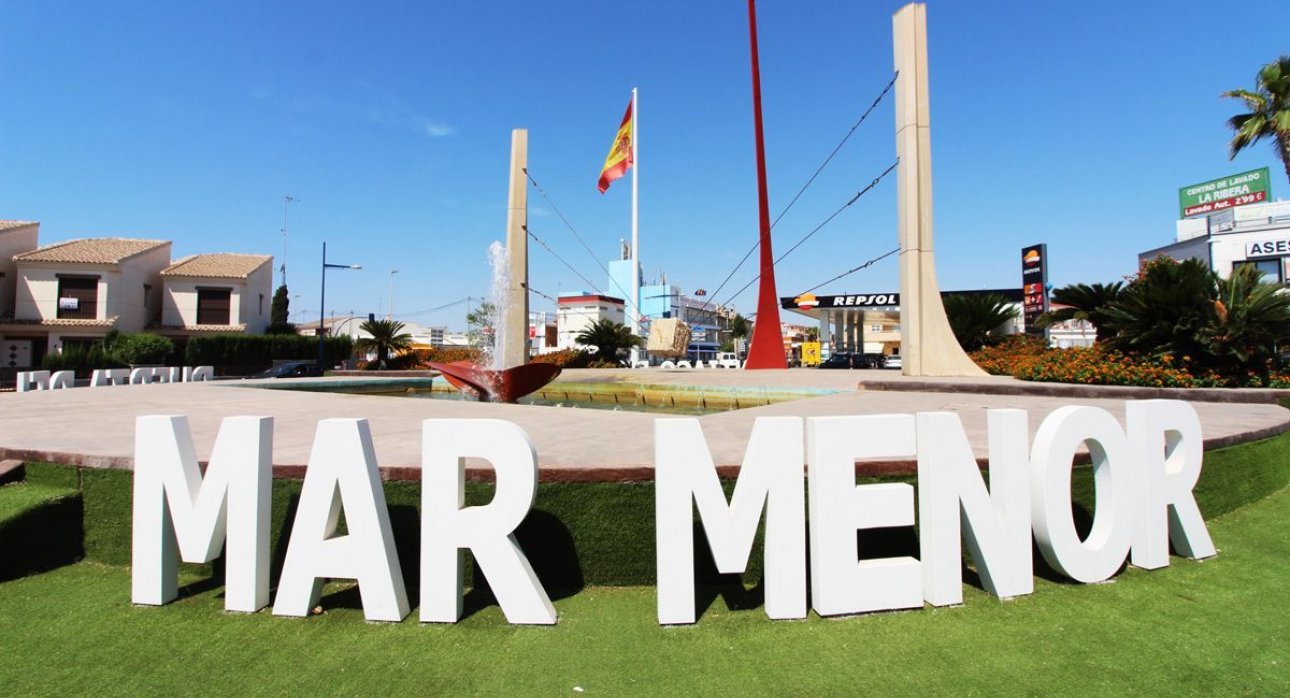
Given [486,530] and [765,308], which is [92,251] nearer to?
[765,308]

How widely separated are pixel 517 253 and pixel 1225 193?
50.9 m

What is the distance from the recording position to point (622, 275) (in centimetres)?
8800

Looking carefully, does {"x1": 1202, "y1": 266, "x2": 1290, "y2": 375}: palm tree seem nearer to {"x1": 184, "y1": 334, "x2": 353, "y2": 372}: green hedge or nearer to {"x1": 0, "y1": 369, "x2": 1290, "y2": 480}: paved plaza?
{"x1": 0, "y1": 369, "x2": 1290, "y2": 480}: paved plaza

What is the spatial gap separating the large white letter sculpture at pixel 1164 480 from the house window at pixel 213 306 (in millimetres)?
44085

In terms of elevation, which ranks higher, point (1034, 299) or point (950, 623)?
point (1034, 299)

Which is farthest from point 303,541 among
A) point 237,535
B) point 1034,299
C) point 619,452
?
point 1034,299

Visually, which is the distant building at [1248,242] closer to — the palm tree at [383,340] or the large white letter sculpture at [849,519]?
the large white letter sculpture at [849,519]

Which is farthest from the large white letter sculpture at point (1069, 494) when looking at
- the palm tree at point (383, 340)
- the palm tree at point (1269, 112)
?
the palm tree at point (383, 340)

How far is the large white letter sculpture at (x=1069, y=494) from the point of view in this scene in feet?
10.8

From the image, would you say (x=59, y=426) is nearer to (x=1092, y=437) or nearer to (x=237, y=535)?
(x=237, y=535)

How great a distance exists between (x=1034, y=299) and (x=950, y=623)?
35.4 m

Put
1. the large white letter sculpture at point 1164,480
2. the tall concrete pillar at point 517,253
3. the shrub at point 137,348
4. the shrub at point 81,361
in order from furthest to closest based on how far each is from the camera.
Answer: the shrub at point 137,348 < the shrub at point 81,361 < the tall concrete pillar at point 517,253 < the large white letter sculpture at point 1164,480

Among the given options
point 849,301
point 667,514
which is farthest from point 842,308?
point 667,514

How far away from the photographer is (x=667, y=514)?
2.96 meters
